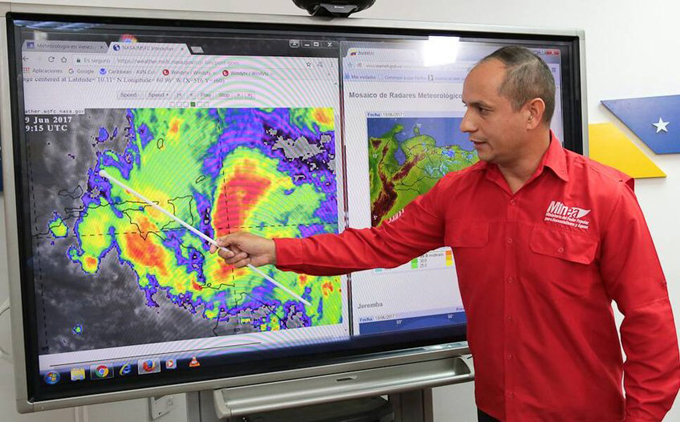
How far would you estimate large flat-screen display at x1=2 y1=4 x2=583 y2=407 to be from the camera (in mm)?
1567

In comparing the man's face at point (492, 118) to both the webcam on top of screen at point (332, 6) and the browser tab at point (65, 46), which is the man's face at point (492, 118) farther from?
A: the browser tab at point (65, 46)

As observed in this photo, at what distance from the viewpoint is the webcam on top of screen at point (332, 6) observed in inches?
69.4

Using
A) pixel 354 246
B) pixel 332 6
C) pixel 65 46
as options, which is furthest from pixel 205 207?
pixel 332 6

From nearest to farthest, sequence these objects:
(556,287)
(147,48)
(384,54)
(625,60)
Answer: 1. (556,287)
2. (147,48)
3. (384,54)
4. (625,60)

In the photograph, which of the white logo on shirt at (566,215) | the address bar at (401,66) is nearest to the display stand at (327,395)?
the white logo on shirt at (566,215)

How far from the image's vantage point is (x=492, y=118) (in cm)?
154

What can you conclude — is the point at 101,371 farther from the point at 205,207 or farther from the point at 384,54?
the point at 384,54

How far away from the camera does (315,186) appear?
1792 mm

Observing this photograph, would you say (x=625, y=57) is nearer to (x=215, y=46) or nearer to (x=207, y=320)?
(x=215, y=46)

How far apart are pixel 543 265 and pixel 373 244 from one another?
45 cm

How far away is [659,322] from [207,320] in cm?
108

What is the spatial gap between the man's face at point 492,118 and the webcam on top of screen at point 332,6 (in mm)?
422

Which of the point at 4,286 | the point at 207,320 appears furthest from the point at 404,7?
the point at 4,286

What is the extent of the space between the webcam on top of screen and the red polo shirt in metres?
0.55
